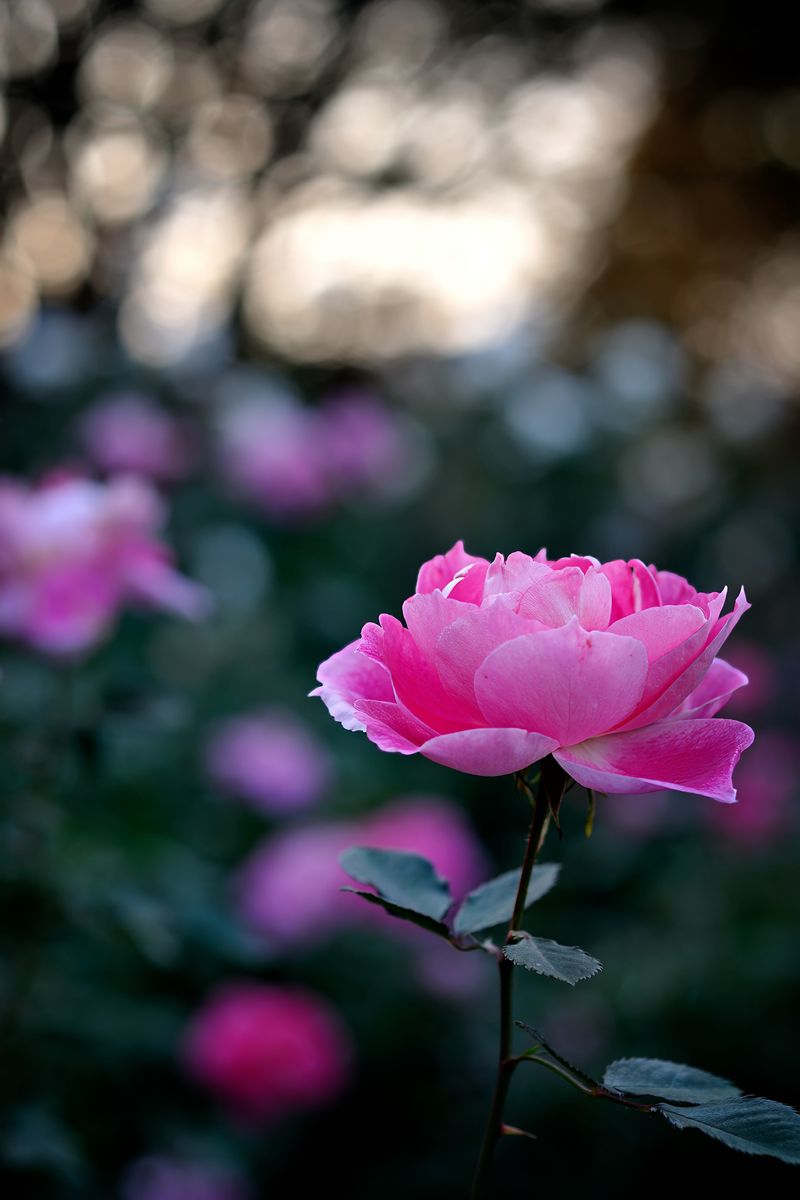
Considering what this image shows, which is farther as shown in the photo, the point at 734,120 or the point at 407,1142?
the point at 734,120

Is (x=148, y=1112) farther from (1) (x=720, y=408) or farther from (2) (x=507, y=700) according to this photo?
(1) (x=720, y=408)

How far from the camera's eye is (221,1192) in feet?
4.12

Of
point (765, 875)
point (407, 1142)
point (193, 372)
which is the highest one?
point (193, 372)

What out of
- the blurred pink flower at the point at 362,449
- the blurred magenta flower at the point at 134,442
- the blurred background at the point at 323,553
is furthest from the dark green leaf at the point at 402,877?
the blurred pink flower at the point at 362,449

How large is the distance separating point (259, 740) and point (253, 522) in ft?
4.68

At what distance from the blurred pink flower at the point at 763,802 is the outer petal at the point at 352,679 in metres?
1.48

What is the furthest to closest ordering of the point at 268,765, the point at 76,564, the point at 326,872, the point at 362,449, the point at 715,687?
the point at 362,449 < the point at 268,765 < the point at 326,872 < the point at 76,564 < the point at 715,687

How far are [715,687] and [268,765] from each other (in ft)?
4.45

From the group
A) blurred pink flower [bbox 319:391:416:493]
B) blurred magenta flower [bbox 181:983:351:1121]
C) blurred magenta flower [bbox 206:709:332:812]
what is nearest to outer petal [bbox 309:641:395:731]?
blurred magenta flower [bbox 181:983:351:1121]

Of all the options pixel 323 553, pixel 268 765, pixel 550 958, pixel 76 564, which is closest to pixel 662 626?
pixel 550 958

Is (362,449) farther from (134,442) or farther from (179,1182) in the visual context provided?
(179,1182)

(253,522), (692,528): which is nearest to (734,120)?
(692,528)

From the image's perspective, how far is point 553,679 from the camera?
0.37 meters

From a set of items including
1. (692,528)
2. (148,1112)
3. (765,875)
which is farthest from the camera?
(692,528)
